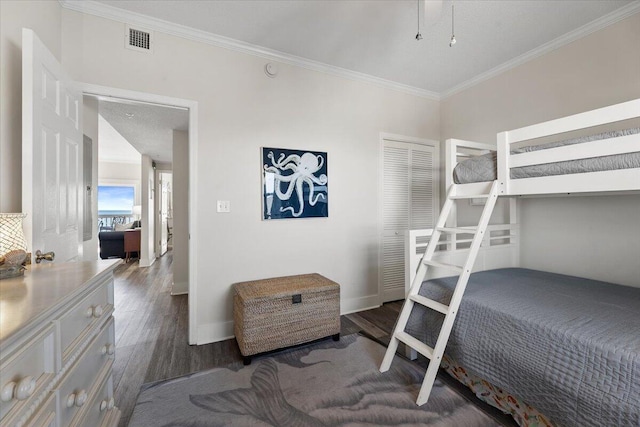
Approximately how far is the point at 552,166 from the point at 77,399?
8.16ft

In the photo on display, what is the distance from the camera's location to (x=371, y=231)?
3.16m

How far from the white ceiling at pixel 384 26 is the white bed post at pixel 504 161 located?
861 millimetres

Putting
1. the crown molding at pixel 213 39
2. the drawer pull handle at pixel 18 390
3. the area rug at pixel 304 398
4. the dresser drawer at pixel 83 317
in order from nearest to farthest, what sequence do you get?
1. the drawer pull handle at pixel 18 390
2. the dresser drawer at pixel 83 317
3. the area rug at pixel 304 398
4. the crown molding at pixel 213 39

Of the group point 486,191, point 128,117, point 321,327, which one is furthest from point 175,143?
point 486,191

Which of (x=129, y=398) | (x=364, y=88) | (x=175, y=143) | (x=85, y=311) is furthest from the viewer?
(x=175, y=143)

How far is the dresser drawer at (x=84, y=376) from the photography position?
0.90 m

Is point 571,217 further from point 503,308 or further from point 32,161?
point 32,161

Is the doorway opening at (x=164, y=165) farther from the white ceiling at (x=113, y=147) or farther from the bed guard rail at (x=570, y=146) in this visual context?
the bed guard rail at (x=570, y=146)

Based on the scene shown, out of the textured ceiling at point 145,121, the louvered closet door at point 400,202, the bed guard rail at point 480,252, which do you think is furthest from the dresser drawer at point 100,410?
the louvered closet door at point 400,202

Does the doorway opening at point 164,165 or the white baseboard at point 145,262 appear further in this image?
the white baseboard at point 145,262

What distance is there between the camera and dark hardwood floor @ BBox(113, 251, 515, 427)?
183cm

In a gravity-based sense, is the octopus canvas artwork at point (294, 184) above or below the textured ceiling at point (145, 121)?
below

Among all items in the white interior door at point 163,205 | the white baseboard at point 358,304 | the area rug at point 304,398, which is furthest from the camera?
the white interior door at point 163,205

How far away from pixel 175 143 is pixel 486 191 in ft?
12.7
